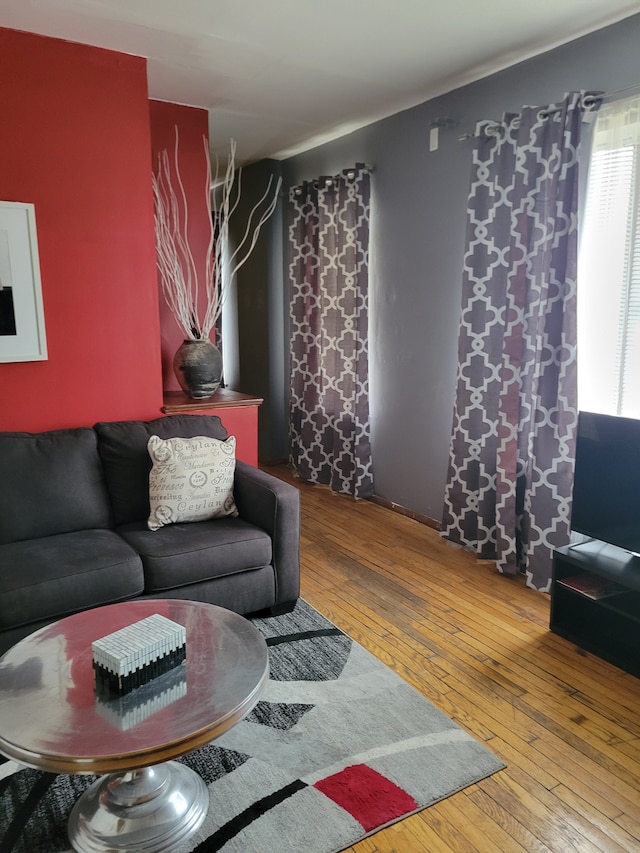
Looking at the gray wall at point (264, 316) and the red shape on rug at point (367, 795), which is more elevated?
the gray wall at point (264, 316)

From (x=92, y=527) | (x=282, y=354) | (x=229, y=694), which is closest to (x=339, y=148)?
(x=282, y=354)

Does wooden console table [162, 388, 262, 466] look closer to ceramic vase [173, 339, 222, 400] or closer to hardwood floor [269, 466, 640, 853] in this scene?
ceramic vase [173, 339, 222, 400]

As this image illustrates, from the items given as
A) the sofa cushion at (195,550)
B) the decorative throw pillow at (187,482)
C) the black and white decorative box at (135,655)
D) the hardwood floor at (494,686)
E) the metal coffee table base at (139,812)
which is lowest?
the hardwood floor at (494,686)

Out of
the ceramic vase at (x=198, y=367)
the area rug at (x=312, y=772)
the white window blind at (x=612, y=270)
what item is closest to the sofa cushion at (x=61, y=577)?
the area rug at (x=312, y=772)

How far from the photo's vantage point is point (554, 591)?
2.66 metres

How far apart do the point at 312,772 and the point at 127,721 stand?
25.9 inches

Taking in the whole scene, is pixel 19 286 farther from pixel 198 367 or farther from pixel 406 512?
pixel 406 512

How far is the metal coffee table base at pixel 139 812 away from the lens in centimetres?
159

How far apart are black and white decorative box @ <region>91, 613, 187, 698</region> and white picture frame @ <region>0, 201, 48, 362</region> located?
5.73ft

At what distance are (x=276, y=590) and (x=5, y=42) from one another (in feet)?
8.83

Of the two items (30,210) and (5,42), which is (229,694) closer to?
(30,210)

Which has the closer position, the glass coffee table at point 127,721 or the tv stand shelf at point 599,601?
the glass coffee table at point 127,721

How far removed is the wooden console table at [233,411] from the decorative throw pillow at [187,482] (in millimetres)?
577

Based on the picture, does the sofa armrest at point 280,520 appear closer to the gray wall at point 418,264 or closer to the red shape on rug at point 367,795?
the red shape on rug at point 367,795
